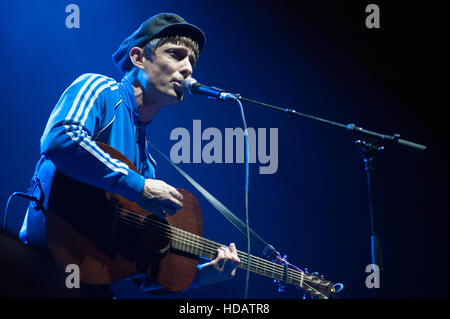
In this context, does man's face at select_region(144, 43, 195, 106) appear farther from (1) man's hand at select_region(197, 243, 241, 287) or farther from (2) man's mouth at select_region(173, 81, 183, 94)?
(1) man's hand at select_region(197, 243, 241, 287)

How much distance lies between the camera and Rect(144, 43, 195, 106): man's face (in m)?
2.35

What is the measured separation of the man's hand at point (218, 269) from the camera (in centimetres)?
247

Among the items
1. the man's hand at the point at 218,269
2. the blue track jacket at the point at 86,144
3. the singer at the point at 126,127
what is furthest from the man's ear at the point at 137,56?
the man's hand at the point at 218,269

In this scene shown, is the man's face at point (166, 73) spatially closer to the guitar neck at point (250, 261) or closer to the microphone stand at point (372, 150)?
the microphone stand at point (372, 150)

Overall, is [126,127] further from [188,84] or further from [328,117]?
[328,117]

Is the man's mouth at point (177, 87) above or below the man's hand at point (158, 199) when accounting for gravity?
above

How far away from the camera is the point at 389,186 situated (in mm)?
3857

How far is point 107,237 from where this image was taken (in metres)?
1.81

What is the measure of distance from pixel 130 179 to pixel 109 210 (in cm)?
18

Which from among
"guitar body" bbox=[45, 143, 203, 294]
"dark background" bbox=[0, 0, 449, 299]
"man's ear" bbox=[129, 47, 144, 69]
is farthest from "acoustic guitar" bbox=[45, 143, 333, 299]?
"dark background" bbox=[0, 0, 449, 299]

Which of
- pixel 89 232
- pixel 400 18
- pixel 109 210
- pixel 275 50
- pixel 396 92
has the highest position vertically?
pixel 400 18

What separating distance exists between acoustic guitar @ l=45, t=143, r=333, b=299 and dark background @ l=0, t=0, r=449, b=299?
121 centimetres
